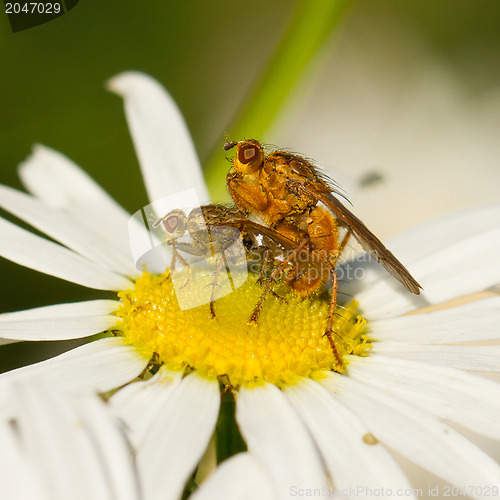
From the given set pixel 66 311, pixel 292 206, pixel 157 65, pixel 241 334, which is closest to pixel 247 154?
pixel 292 206

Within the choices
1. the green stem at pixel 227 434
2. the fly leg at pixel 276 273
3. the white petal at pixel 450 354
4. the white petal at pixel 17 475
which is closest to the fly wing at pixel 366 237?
the fly leg at pixel 276 273

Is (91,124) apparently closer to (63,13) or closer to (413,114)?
(63,13)

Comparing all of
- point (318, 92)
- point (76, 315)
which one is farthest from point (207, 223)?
point (318, 92)

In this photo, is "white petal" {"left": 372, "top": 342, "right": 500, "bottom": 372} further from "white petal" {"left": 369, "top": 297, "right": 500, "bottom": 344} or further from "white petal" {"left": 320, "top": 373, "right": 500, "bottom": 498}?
"white petal" {"left": 320, "top": 373, "right": 500, "bottom": 498}

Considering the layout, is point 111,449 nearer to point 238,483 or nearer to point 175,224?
point 238,483

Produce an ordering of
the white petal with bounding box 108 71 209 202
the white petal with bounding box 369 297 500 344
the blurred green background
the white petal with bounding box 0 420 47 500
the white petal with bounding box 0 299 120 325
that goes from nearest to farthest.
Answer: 1. the white petal with bounding box 0 420 47 500
2. the white petal with bounding box 0 299 120 325
3. the white petal with bounding box 369 297 500 344
4. the white petal with bounding box 108 71 209 202
5. the blurred green background

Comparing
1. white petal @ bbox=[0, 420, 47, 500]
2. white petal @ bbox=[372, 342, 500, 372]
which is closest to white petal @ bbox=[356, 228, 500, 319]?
white petal @ bbox=[372, 342, 500, 372]

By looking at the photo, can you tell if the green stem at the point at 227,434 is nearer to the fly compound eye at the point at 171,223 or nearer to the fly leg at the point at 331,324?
the fly leg at the point at 331,324
